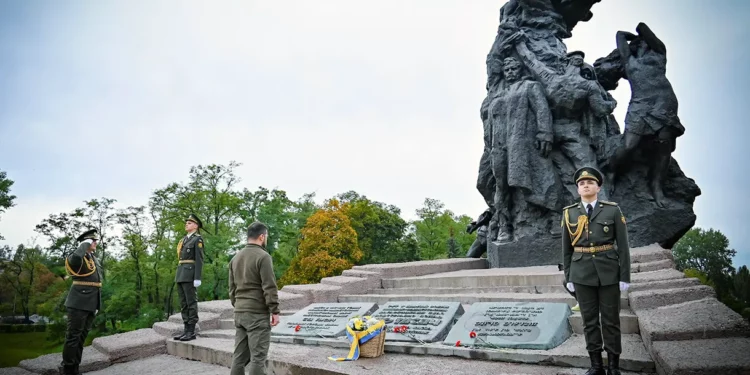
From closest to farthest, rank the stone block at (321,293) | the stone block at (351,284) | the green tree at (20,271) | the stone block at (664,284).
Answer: the stone block at (664,284)
the stone block at (321,293)
the stone block at (351,284)
the green tree at (20,271)

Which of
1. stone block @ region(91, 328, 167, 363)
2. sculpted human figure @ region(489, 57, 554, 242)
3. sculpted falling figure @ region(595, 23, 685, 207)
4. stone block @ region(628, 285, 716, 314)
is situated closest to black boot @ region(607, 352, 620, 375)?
stone block @ region(628, 285, 716, 314)

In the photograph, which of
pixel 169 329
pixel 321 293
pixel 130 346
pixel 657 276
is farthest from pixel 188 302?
pixel 657 276

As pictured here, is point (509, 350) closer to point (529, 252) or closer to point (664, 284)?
point (664, 284)

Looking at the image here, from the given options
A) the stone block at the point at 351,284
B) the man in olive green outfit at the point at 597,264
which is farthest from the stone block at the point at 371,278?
the man in olive green outfit at the point at 597,264

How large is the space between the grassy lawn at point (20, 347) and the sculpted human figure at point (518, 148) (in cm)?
925

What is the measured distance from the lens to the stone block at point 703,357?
2.76 metres

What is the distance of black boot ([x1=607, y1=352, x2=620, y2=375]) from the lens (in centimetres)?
332

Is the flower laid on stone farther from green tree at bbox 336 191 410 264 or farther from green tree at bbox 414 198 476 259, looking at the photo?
green tree at bbox 414 198 476 259

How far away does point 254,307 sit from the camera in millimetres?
4004

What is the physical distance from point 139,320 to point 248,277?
20706 mm

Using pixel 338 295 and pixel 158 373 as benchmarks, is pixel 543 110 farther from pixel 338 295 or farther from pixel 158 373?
pixel 158 373

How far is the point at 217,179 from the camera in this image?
993 inches

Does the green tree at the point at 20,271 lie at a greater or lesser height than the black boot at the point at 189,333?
greater

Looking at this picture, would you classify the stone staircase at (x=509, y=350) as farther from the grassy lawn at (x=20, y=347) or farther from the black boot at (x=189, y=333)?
the grassy lawn at (x=20, y=347)
